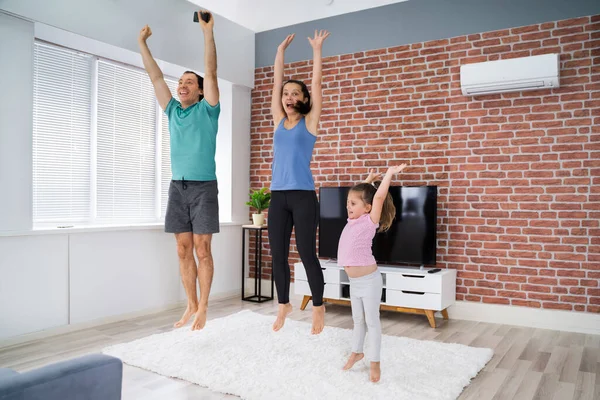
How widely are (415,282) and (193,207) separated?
2055mm

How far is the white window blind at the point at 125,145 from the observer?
4.39 meters

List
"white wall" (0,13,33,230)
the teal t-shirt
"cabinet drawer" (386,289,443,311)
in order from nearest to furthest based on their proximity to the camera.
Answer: the teal t-shirt, "white wall" (0,13,33,230), "cabinet drawer" (386,289,443,311)

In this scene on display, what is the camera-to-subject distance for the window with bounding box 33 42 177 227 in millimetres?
3934

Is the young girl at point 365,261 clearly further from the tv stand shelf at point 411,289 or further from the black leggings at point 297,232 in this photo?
the tv stand shelf at point 411,289

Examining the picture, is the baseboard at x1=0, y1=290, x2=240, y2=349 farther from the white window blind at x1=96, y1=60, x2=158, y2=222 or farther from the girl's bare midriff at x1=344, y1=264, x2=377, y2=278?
the girl's bare midriff at x1=344, y1=264, x2=377, y2=278

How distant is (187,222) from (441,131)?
2539 mm

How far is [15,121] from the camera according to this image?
3.36 metres

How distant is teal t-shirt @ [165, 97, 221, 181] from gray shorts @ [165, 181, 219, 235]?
2.3 inches

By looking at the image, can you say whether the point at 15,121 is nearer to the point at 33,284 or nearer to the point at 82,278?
the point at 33,284

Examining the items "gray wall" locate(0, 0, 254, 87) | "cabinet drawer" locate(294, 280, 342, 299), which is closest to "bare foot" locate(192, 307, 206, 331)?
"cabinet drawer" locate(294, 280, 342, 299)

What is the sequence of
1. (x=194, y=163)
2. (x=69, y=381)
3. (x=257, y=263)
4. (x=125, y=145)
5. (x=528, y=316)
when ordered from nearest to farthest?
(x=69, y=381) → (x=194, y=163) → (x=528, y=316) → (x=125, y=145) → (x=257, y=263)

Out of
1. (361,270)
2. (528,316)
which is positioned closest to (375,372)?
(361,270)

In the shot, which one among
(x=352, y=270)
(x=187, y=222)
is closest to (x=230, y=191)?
(x=187, y=222)

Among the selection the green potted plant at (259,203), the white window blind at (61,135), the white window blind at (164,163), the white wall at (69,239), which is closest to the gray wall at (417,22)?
the white wall at (69,239)
